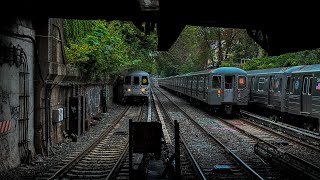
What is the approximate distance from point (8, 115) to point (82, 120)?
20.4 ft

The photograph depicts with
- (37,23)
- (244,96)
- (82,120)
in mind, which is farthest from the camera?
(244,96)

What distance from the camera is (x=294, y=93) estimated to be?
1769 centimetres

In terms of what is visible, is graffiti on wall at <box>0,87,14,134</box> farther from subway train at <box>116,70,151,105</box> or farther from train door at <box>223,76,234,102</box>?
subway train at <box>116,70,151,105</box>

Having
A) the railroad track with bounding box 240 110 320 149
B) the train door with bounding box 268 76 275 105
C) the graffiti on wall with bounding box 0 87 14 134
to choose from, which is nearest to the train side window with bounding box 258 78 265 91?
the train door with bounding box 268 76 275 105

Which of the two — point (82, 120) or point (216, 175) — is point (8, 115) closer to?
point (216, 175)

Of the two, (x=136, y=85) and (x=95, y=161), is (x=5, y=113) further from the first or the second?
(x=136, y=85)

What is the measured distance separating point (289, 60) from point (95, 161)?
23362 mm

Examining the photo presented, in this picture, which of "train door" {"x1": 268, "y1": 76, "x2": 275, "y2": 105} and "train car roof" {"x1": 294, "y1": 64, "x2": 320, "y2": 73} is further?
"train door" {"x1": 268, "y1": 76, "x2": 275, "y2": 105}

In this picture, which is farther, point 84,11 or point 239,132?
point 239,132

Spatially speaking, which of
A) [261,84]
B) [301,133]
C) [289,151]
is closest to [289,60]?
[261,84]

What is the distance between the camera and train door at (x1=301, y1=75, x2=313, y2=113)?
52.2 ft

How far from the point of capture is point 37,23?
34.4 feet

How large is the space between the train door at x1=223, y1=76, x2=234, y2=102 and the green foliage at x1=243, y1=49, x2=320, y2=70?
6.45 meters

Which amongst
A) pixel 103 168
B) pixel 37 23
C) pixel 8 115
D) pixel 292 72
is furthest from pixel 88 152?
pixel 292 72
